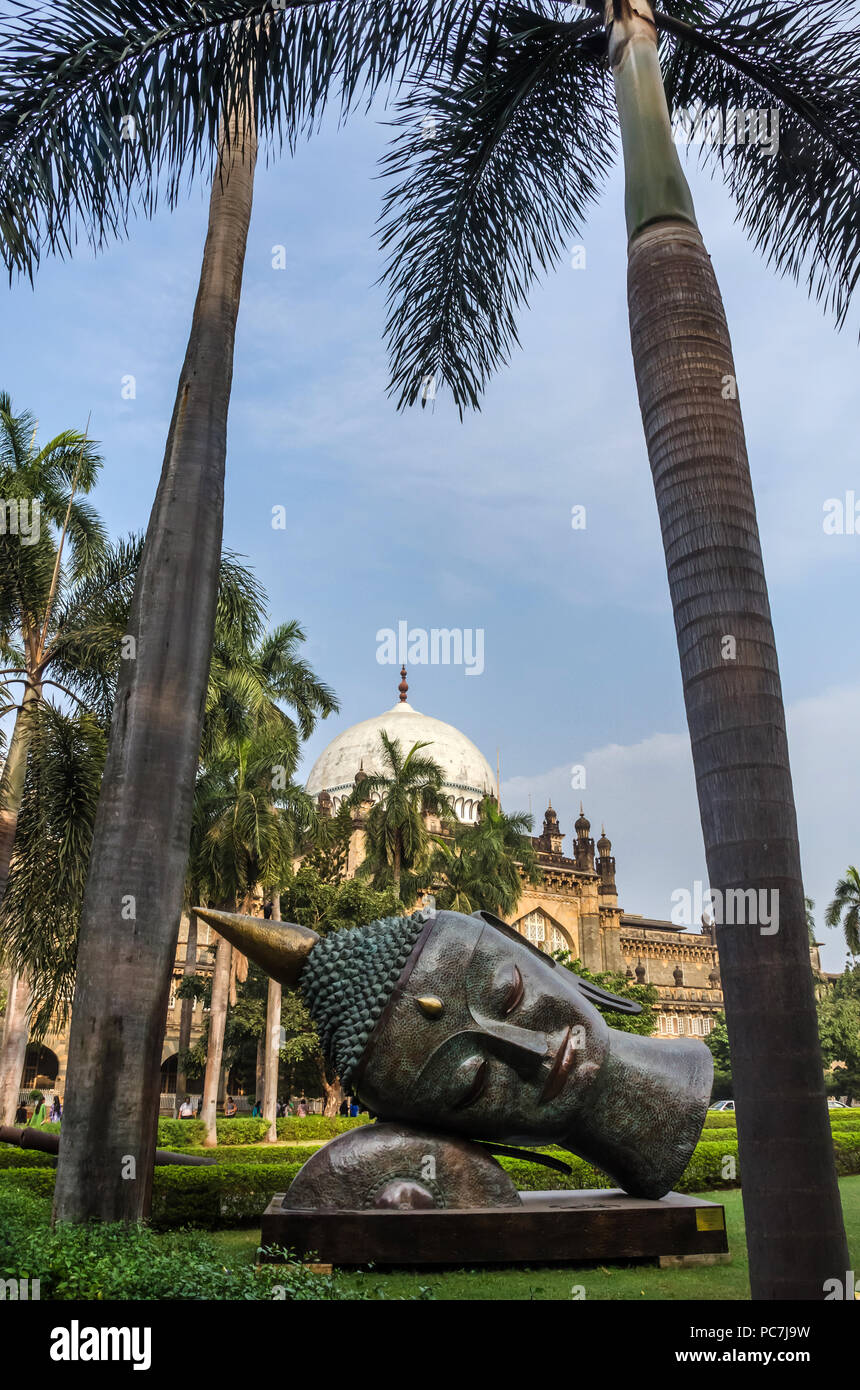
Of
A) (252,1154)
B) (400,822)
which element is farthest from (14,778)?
(400,822)

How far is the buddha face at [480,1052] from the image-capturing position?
7055mm

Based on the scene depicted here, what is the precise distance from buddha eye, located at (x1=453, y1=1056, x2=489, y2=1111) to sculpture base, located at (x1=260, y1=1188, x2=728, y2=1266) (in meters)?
0.70

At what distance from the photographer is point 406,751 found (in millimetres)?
52281

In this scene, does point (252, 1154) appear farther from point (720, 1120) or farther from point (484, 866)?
point (720, 1120)

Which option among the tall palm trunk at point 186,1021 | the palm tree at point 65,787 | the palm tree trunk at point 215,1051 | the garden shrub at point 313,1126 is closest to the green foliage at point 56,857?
the palm tree at point 65,787

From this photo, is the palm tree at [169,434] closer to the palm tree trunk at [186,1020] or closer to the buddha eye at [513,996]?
the buddha eye at [513,996]

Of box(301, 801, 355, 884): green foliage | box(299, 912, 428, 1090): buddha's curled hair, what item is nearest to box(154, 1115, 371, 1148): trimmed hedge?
box(301, 801, 355, 884): green foliage

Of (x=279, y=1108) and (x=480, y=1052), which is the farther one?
(x=279, y=1108)

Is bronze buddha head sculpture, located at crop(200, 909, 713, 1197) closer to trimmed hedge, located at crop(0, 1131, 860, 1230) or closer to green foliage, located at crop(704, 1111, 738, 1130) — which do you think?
trimmed hedge, located at crop(0, 1131, 860, 1230)

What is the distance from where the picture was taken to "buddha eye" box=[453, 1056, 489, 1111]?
7.01 metres

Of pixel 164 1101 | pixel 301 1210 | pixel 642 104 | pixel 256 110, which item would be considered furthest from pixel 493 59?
pixel 164 1101

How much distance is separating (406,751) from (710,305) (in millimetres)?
48324
